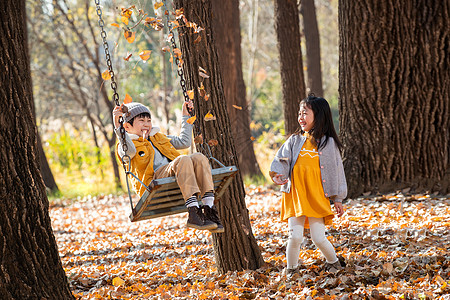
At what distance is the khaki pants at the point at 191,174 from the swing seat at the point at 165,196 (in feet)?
0.20

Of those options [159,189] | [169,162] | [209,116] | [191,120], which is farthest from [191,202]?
[209,116]

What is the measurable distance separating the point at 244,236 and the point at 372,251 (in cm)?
116

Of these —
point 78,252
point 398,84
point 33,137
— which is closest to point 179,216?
point 78,252

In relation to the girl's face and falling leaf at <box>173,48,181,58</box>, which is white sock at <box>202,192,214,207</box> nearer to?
the girl's face

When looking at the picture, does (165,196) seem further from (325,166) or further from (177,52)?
(325,166)

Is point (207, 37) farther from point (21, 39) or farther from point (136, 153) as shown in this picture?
point (21, 39)

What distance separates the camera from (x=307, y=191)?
4195 mm

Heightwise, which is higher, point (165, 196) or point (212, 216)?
point (165, 196)

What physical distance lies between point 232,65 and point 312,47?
2853 millimetres

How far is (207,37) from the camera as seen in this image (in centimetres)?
460

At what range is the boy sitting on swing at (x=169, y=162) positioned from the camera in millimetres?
3873

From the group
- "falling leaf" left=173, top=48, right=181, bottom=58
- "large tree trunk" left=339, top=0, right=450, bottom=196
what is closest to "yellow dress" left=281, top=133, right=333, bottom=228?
"falling leaf" left=173, top=48, right=181, bottom=58

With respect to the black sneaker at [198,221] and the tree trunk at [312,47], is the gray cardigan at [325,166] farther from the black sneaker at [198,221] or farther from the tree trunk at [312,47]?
the tree trunk at [312,47]

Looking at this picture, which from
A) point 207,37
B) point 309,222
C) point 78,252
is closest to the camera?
point 309,222
